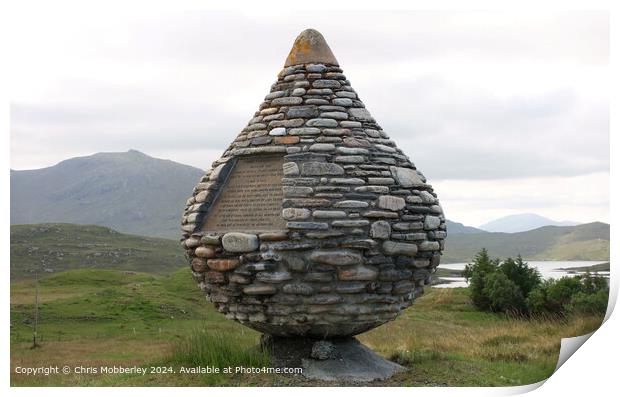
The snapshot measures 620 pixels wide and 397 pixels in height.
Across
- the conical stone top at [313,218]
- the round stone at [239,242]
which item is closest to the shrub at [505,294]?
the conical stone top at [313,218]

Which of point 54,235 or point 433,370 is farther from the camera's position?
point 54,235

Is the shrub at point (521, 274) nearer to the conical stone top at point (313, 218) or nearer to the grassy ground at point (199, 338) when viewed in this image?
the grassy ground at point (199, 338)

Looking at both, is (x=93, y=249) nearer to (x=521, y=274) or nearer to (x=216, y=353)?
(x=521, y=274)

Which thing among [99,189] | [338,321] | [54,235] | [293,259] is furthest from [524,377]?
[99,189]

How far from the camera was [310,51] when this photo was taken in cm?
912

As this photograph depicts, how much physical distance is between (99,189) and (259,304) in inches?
3670

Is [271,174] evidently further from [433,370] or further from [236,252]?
[433,370]

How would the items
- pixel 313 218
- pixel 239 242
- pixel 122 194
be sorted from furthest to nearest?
pixel 122 194 → pixel 239 242 → pixel 313 218

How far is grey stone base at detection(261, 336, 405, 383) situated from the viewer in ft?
27.7

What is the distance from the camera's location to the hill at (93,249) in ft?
93.6

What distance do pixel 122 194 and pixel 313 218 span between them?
101 metres

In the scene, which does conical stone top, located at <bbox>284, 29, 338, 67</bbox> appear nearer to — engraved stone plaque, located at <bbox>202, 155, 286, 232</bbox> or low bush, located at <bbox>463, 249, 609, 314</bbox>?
engraved stone plaque, located at <bbox>202, 155, 286, 232</bbox>

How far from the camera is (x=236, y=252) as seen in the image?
26.5 feet

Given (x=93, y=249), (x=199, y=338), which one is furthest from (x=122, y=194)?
(x=199, y=338)
